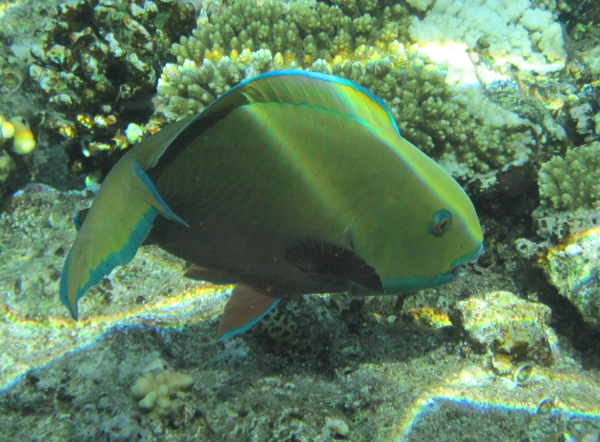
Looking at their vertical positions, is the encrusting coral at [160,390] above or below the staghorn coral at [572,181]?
below

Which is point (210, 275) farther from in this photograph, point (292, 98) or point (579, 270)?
point (579, 270)

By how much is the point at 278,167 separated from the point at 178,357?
1.58m

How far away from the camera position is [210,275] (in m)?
1.81

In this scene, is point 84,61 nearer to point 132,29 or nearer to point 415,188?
point 132,29

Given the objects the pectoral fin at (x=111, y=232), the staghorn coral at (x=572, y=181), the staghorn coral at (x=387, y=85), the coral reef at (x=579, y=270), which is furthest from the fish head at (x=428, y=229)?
the staghorn coral at (x=387, y=85)

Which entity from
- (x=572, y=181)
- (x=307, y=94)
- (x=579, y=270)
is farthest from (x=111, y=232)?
(x=572, y=181)

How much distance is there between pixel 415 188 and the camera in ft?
4.54

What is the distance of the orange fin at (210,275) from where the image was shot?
1748mm

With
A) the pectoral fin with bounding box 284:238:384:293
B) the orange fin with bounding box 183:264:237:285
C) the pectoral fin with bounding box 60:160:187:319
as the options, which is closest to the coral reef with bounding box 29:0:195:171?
the orange fin with bounding box 183:264:237:285

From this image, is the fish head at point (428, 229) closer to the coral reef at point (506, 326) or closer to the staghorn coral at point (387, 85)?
the coral reef at point (506, 326)

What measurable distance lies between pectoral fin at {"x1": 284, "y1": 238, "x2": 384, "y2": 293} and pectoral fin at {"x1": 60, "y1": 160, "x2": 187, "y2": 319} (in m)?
0.49

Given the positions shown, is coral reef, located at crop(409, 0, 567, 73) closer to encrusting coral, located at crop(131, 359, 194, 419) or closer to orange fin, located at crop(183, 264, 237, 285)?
orange fin, located at crop(183, 264, 237, 285)

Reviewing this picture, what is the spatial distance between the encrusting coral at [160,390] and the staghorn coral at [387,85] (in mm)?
2723

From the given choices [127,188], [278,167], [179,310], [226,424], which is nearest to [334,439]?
[226,424]
